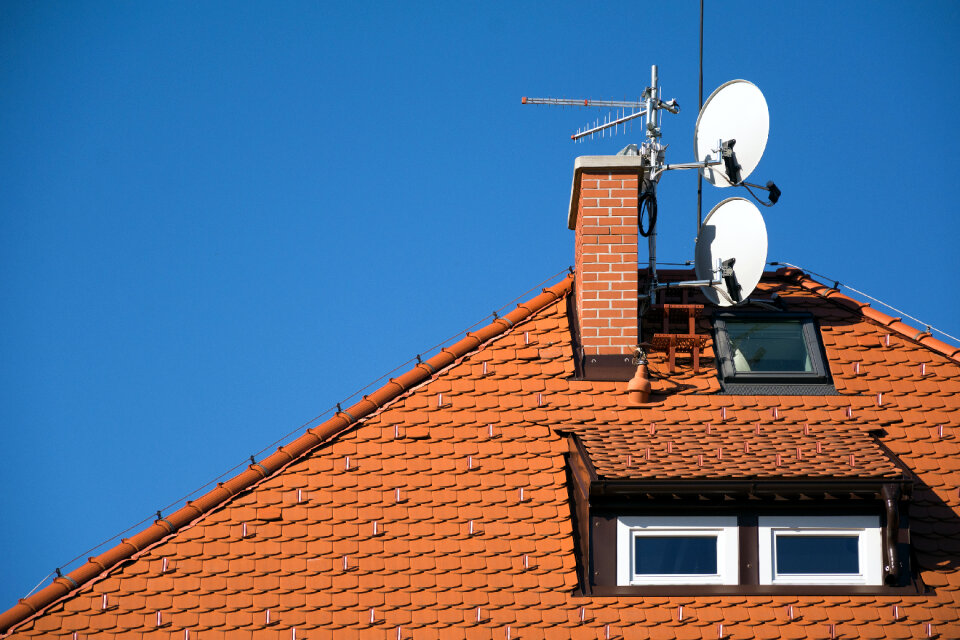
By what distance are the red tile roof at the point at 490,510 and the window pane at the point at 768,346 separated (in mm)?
355

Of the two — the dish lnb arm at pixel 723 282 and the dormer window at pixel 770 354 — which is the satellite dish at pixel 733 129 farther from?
the dormer window at pixel 770 354

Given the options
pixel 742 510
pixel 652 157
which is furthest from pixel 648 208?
pixel 742 510

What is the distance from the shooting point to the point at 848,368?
15.2 metres

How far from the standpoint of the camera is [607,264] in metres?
15.4

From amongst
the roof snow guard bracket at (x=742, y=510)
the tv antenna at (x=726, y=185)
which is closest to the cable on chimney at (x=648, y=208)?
the tv antenna at (x=726, y=185)

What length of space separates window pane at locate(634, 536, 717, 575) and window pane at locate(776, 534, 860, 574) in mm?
728

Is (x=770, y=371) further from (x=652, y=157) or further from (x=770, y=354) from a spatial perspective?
(x=652, y=157)

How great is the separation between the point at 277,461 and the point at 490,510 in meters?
2.40

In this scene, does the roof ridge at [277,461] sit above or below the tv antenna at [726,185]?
below

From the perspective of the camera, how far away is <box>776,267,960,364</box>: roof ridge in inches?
605

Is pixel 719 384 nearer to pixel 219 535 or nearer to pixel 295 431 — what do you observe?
pixel 295 431

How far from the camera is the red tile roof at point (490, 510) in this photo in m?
12.4

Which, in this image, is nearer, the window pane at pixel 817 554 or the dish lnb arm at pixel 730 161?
the window pane at pixel 817 554

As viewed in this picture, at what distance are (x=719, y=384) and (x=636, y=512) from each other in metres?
2.52
